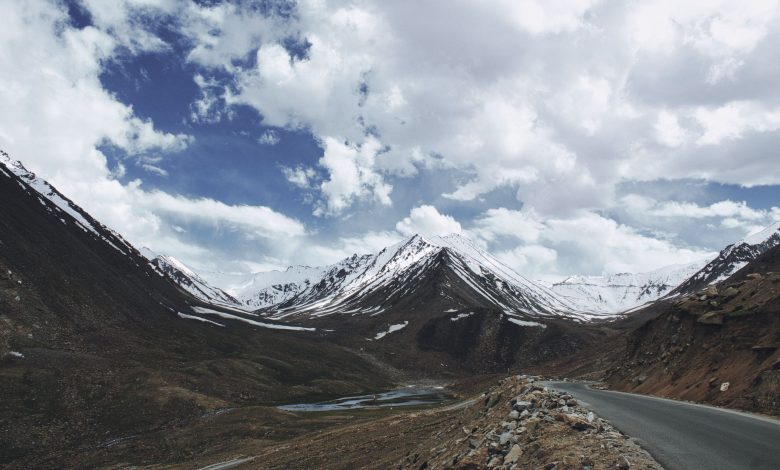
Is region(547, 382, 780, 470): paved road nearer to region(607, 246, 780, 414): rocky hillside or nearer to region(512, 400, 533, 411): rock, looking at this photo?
region(512, 400, 533, 411): rock

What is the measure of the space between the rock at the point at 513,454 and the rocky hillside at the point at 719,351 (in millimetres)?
18317

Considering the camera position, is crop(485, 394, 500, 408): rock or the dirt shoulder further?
crop(485, 394, 500, 408): rock

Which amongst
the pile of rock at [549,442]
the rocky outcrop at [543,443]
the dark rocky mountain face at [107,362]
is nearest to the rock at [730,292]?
the rocky outcrop at [543,443]

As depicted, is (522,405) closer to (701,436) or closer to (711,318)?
(701,436)

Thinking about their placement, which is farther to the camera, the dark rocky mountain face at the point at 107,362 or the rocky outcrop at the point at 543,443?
the dark rocky mountain face at the point at 107,362

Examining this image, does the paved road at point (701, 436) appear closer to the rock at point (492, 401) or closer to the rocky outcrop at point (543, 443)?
the rocky outcrop at point (543, 443)

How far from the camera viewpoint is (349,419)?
78.3 metres

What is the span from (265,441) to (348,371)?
4304 inches

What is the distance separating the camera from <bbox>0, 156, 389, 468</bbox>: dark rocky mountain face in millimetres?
62844

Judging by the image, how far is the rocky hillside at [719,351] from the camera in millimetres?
29266

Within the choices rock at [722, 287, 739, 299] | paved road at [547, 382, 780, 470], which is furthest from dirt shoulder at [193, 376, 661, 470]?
rock at [722, 287, 739, 299]

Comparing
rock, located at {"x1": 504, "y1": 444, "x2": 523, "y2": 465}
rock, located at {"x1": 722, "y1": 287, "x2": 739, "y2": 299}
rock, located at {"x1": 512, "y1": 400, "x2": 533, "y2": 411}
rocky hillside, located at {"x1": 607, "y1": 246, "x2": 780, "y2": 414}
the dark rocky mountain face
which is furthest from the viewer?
the dark rocky mountain face

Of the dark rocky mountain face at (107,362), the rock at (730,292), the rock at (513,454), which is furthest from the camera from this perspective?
the dark rocky mountain face at (107,362)

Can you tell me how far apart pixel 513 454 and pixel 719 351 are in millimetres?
30509
